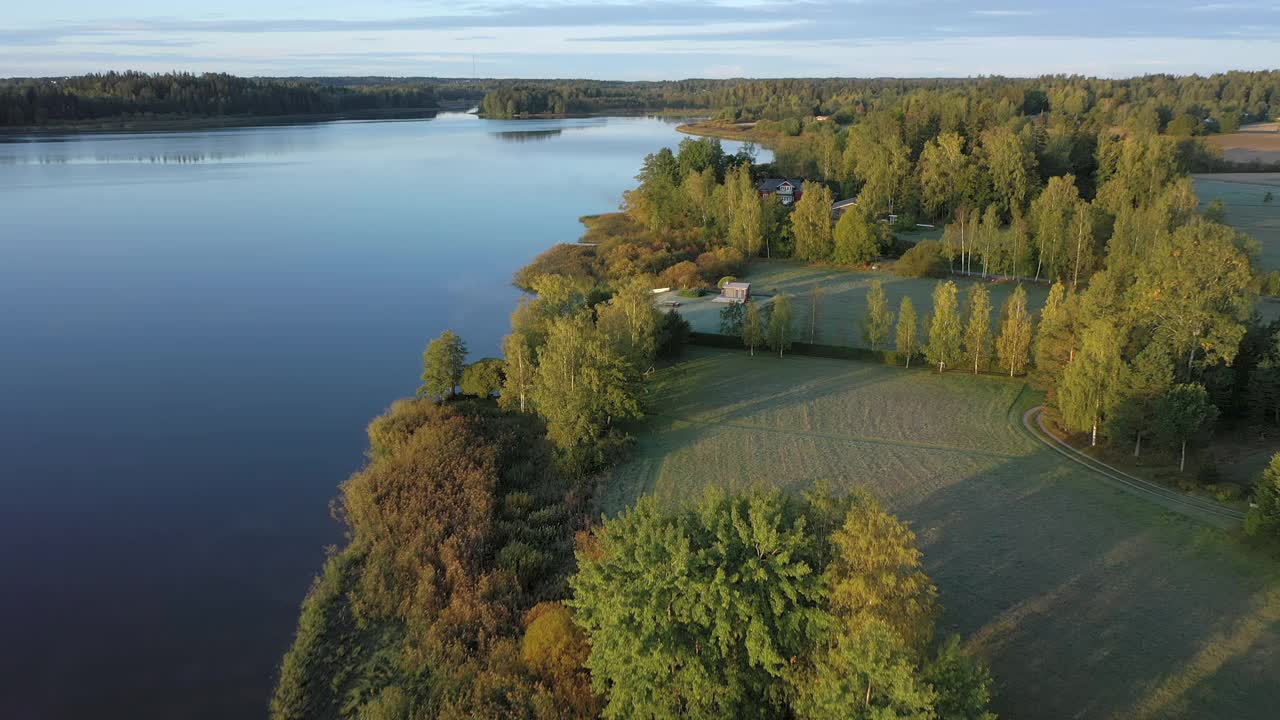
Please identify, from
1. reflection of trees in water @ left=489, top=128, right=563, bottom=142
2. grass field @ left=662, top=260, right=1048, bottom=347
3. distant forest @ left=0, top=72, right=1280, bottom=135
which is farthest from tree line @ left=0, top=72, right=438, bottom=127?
grass field @ left=662, top=260, right=1048, bottom=347

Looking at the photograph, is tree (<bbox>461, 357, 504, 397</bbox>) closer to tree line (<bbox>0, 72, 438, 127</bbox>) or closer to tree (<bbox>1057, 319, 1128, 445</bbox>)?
tree (<bbox>1057, 319, 1128, 445</bbox>)

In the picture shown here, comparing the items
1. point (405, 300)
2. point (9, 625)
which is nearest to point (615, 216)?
point (405, 300)

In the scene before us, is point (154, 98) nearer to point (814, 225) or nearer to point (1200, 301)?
point (814, 225)

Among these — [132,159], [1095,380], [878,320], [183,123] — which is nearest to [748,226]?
[878,320]

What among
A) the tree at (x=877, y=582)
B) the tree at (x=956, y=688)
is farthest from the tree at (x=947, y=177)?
the tree at (x=956, y=688)

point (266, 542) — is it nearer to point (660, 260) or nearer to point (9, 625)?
point (9, 625)

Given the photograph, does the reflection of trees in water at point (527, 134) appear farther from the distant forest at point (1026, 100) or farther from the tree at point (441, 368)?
the tree at point (441, 368)
